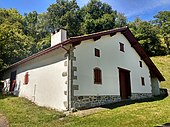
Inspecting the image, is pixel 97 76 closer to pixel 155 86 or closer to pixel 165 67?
pixel 155 86

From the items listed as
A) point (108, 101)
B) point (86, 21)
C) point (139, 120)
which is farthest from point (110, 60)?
point (86, 21)

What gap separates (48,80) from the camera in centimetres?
1230

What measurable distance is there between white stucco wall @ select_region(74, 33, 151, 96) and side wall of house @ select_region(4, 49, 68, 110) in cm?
87

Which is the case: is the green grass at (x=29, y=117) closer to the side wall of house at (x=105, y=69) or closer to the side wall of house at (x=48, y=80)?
the side wall of house at (x=48, y=80)

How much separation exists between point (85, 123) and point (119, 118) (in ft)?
5.70

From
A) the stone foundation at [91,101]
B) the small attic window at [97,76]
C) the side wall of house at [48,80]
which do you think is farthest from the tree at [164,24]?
the side wall of house at [48,80]

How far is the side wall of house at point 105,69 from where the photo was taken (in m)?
11.5

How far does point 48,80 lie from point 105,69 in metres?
4.15

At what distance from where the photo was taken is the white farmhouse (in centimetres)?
1110

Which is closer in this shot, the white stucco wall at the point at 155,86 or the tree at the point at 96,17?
the white stucco wall at the point at 155,86

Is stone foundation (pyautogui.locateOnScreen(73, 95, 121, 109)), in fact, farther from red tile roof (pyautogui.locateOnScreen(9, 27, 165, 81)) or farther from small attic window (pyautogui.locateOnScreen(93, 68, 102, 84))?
red tile roof (pyautogui.locateOnScreen(9, 27, 165, 81))

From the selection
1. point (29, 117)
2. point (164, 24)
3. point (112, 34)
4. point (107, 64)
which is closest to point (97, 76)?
point (107, 64)

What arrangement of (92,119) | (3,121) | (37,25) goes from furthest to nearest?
1. (37,25)
2. (3,121)
3. (92,119)

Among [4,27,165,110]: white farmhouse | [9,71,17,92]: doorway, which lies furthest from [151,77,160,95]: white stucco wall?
[9,71,17,92]: doorway
